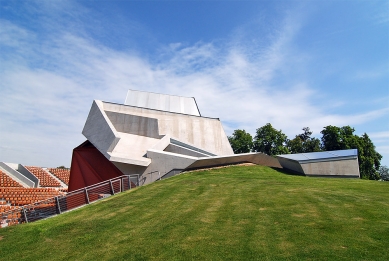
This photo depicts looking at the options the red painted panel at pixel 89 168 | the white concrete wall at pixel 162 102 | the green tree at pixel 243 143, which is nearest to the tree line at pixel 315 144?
the green tree at pixel 243 143

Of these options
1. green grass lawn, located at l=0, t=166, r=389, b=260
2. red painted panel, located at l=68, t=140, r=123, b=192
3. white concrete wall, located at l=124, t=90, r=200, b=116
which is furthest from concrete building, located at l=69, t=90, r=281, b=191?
green grass lawn, located at l=0, t=166, r=389, b=260

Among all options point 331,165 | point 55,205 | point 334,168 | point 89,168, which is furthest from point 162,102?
point 55,205

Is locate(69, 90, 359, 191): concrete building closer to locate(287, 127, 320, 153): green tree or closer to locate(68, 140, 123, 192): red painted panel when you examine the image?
locate(68, 140, 123, 192): red painted panel

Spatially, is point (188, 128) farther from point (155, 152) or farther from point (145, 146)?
point (155, 152)

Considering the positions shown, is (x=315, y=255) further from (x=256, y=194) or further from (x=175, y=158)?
(x=175, y=158)

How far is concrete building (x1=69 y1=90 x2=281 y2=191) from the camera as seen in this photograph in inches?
689

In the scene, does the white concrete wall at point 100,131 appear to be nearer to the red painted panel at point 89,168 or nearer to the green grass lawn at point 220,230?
the red painted panel at point 89,168

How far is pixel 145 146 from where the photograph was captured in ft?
69.0

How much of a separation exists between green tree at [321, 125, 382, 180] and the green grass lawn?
38497 millimetres

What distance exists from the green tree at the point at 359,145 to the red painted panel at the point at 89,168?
128ft

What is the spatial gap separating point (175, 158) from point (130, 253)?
39.9 feet

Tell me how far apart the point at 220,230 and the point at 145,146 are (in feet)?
51.5

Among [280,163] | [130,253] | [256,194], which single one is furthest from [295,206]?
[280,163]

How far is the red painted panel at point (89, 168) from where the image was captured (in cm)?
1900
